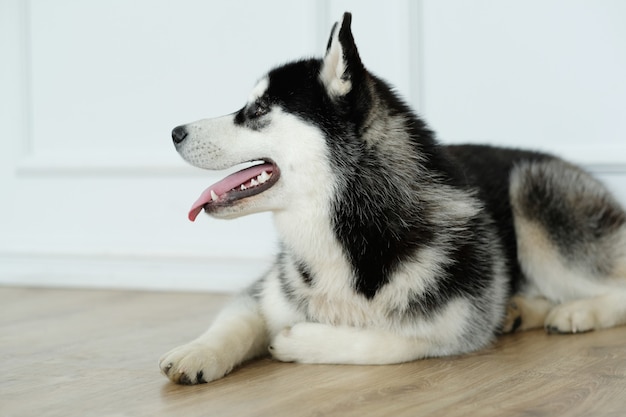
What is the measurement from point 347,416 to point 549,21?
6.16 ft

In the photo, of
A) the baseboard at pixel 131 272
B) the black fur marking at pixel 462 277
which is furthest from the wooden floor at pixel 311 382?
the baseboard at pixel 131 272

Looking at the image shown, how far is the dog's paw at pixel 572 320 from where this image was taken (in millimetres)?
2361

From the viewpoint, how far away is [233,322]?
2072 mm

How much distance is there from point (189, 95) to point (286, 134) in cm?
153

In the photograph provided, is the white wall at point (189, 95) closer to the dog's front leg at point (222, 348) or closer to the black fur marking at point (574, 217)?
the black fur marking at point (574, 217)

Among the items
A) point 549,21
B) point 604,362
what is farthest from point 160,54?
point 604,362

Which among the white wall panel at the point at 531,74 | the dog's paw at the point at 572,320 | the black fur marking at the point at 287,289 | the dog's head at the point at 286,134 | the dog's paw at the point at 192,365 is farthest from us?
the white wall panel at the point at 531,74

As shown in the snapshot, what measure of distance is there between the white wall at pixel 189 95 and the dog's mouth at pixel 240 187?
1216mm

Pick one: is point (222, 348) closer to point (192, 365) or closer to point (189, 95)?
point (192, 365)

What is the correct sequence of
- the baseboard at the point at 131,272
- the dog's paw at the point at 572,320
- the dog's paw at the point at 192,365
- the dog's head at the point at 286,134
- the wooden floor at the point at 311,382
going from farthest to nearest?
the baseboard at the point at 131,272
the dog's paw at the point at 572,320
the dog's head at the point at 286,134
the dog's paw at the point at 192,365
the wooden floor at the point at 311,382

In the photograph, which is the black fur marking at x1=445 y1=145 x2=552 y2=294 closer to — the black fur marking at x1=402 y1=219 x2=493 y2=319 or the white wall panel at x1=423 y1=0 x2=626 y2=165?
the black fur marking at x1=402 y1=219 x2=493 y2=319

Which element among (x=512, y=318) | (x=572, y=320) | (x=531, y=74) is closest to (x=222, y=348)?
(x=512, y=318)

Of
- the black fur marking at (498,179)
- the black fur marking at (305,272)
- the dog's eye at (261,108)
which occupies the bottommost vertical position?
the black fur marking at (305,272)

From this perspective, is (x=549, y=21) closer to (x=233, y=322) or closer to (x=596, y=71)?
(x=596, y=71)
